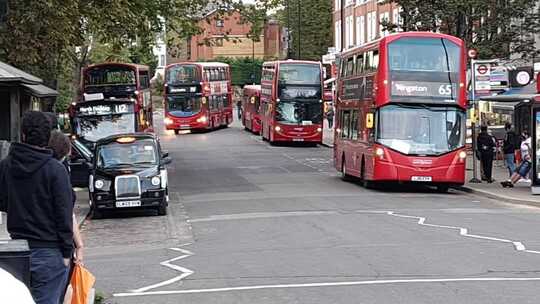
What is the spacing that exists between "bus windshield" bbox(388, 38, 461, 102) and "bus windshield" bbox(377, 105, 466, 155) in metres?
0.38

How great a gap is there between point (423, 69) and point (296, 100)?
2306cm

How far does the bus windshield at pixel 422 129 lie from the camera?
25.9 meters

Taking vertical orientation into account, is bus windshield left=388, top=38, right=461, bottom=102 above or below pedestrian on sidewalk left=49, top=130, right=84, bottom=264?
above

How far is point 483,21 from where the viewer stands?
38844 millimetres

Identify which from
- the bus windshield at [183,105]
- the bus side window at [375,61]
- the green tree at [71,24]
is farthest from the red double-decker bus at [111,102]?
the bus windshield at [183,105]

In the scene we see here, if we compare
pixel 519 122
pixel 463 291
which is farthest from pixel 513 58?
pixel 463 291

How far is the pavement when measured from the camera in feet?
34.5

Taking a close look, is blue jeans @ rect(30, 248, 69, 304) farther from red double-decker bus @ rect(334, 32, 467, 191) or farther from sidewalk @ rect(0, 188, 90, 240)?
red double-decker bus @ rect(334, 32, 467, 191)

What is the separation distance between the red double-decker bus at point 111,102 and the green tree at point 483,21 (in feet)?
36.5

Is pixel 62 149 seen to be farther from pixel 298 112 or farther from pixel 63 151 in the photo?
pixel 298 112

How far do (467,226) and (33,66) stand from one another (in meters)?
14.2

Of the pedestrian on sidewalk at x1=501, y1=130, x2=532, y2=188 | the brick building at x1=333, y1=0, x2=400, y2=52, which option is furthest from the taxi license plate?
the brick building at x1=333, y1=0, x2=400, y2=52

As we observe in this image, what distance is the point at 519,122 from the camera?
3291 cm

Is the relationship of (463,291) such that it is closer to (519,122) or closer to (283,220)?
(283,220)
